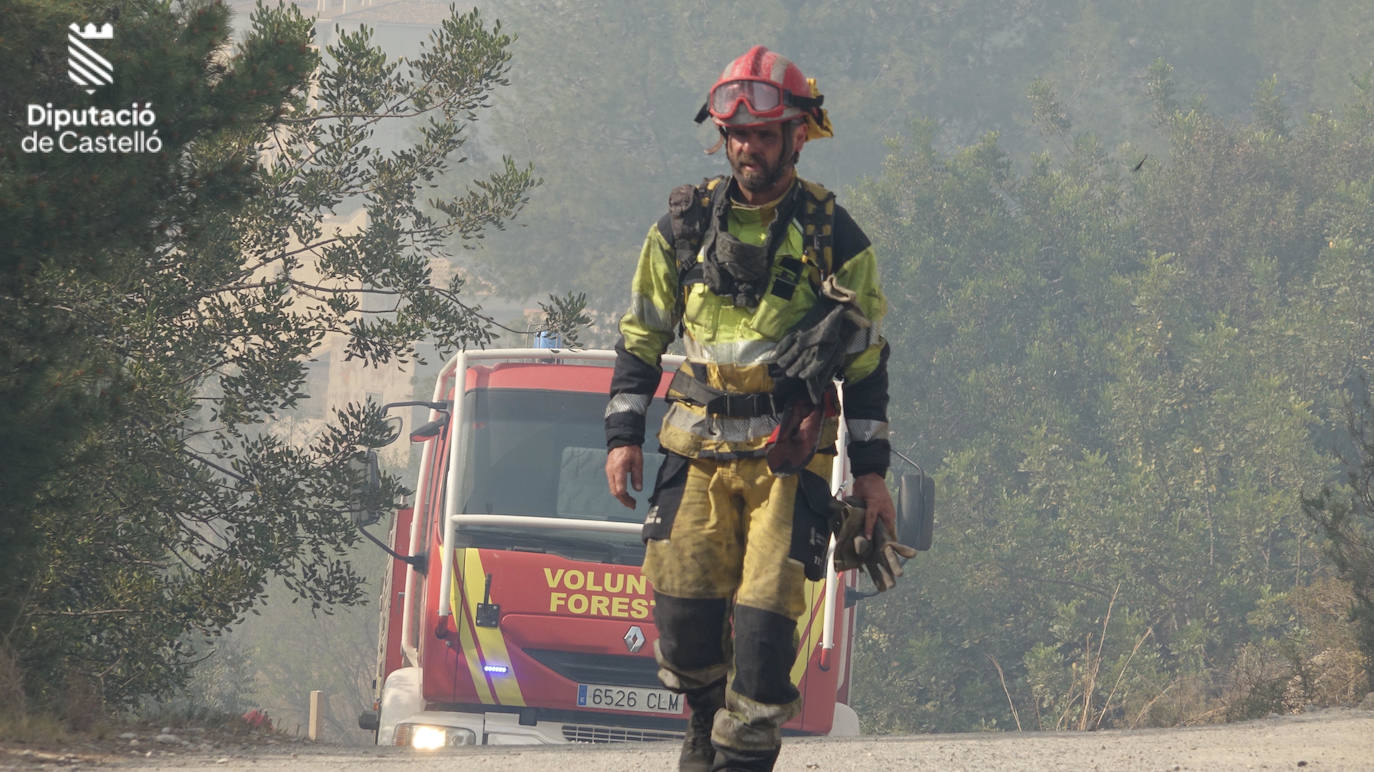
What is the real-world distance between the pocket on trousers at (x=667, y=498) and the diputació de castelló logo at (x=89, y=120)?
11.8 ft

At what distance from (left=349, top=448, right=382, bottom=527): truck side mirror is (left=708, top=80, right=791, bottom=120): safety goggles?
560 centimetres

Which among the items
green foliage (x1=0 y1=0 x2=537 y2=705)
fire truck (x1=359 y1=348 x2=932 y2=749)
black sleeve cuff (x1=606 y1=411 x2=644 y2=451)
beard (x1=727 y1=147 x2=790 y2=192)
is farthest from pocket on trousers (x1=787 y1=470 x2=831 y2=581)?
fire truck (x1=359 y1=348 x2=932 y2=749)

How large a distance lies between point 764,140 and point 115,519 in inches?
237

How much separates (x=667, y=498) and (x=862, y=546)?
23.5 inches

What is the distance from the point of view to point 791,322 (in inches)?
177

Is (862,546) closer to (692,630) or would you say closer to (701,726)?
(692,630)

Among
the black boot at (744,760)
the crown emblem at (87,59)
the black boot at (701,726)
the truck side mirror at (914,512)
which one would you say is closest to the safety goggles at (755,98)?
the black boot at (701,726)

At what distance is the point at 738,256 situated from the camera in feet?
14.6

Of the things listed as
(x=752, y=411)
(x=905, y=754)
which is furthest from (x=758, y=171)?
(x=905, y=754)

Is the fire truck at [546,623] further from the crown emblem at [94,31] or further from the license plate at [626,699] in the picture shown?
the crown emblem at [94,31]

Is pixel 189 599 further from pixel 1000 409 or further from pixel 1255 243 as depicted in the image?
pixel 1255 243

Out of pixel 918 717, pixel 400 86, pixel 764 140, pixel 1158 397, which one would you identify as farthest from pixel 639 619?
pixel 1158 397

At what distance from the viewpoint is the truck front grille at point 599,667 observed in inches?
329

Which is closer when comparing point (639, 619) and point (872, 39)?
point (639, 619)
